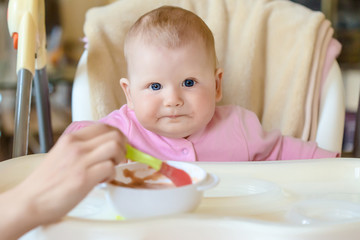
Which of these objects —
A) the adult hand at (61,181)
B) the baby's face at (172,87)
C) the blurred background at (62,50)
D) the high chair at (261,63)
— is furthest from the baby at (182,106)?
the blurred background at (62,50)

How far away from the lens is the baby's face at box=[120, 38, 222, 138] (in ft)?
2.88

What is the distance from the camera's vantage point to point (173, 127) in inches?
35.6

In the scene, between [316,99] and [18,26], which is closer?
[18,26]

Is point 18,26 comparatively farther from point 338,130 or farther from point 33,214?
point 338,130

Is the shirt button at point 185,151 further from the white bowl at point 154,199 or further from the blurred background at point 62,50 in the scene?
the blurred background at point 62,50

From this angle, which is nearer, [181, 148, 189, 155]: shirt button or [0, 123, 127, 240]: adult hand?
[0, 123, 127, 240]: adult hand

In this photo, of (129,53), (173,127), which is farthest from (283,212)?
(129,53)

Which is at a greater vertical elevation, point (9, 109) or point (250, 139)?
point (250, 139)

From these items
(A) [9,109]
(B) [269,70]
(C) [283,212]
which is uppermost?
(B) [269,70]

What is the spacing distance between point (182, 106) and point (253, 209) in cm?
29

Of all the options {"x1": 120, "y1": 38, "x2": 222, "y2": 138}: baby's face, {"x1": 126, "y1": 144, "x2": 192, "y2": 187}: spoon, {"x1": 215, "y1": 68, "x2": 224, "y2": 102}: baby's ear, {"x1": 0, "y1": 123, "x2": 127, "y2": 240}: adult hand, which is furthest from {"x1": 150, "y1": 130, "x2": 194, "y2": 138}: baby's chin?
{"x1": 0, "y1": 123, "x2": 127, "y2": 240}: adult hand

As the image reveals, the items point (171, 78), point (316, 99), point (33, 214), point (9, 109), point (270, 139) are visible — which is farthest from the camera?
point (9, 109)

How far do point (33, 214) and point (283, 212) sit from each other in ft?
1.09

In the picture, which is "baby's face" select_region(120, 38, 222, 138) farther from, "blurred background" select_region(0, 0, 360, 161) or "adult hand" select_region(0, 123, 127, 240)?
"blurred background" select_region(0, 0, 360, 161)
